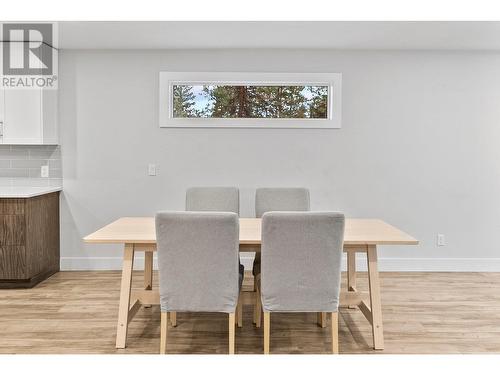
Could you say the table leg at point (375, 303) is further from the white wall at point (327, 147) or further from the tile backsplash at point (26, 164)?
the tile backsplash at point (26, 164)

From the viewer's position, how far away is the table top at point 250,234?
2.50 meters

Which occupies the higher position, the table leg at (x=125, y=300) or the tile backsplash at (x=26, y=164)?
the tile backsplash at (x=26, y=164)

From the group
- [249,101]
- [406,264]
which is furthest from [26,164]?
[406,264]

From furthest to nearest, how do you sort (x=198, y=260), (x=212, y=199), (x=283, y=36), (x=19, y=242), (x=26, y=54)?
(x=26, y=54) → (x=283, y=36) → (x=19, y=242) → (x=212, y=199) → (x=198, y=260)

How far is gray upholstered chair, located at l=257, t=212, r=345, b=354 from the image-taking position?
2.27 m

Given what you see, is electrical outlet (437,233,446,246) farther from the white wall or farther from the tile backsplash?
the tile backsplash

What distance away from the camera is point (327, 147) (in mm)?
4457

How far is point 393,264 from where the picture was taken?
4512 millimetres

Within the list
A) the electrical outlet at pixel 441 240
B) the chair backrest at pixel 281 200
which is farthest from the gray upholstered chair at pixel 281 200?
the electrical outlet at pixel 441 240

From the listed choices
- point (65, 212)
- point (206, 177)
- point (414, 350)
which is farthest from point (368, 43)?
point (65, 212)

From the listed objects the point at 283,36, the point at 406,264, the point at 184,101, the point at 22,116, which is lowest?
the point at 406,264

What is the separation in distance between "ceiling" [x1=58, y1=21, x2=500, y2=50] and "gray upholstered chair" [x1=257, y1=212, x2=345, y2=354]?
5.72 ft

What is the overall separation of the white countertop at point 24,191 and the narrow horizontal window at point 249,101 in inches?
55.6

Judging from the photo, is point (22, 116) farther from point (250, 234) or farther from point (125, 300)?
point (250, 234)
